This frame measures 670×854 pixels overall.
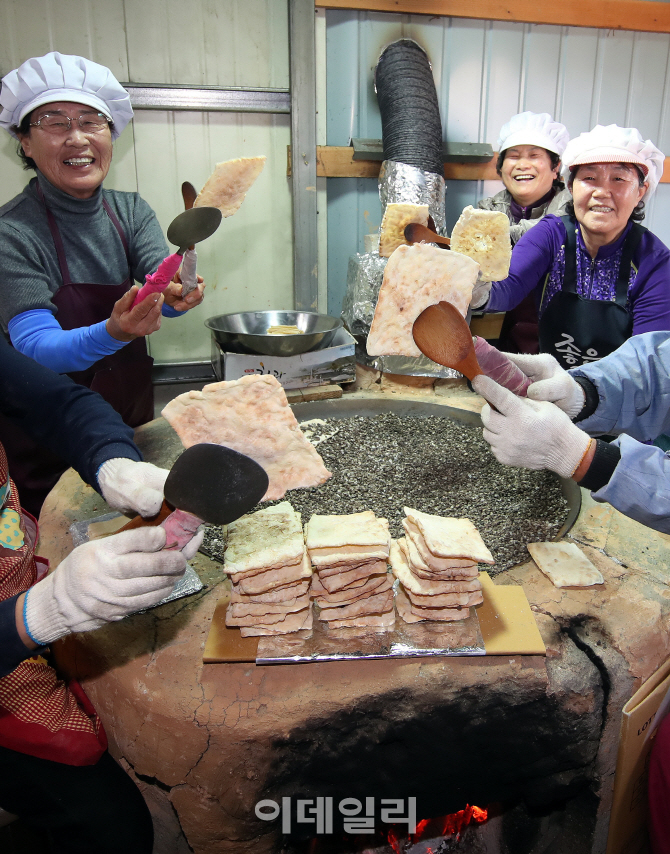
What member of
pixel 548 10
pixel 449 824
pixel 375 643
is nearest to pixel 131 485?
pixel 375 643

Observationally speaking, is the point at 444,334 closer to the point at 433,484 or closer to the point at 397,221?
the point at 397,221

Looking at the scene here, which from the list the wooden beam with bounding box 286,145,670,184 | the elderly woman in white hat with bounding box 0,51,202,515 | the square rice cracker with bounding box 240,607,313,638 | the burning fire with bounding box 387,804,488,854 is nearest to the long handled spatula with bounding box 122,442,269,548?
the square rice cracker with bounding box 240,607,313,638

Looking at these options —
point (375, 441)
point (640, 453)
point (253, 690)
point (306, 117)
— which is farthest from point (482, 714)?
point (306, 117)

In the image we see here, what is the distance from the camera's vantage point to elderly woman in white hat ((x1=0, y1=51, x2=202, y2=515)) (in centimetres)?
227

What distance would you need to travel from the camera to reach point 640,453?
1639 mm

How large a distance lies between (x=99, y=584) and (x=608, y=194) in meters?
2.67

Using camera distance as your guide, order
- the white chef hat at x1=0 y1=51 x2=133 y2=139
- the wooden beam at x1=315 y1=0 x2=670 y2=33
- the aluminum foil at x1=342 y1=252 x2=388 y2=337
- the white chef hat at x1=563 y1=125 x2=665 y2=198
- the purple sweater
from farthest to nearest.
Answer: the wooden beam at x1=315 y1=0 x2=670 y2=33 → the aluminum foil at x1=342 y1=252 x2=388 y2=337 → the purple sweater → the white chef hat at x1=563 y1=125 x2=665 y2=198 → the white chef hat at x1=0 y1=51 x2=133 y2=139

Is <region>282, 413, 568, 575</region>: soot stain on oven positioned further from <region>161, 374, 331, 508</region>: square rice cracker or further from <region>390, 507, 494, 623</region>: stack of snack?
<region>161, 374, 331, 508</region>: square rice cracker

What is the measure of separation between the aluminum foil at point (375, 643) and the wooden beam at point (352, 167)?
3.78 m

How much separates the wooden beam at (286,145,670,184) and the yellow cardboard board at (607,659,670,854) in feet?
12.9

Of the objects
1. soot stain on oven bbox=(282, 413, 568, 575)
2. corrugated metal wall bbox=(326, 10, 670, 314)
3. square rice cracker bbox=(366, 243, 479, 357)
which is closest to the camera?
square rice cracker bbox=(366, 243, 479, 357)

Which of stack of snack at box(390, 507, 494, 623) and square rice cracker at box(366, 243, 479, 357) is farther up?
square rice cracker at box(366, 243, 479, 357)

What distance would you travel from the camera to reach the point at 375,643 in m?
1.43

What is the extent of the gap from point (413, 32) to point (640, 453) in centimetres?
397
